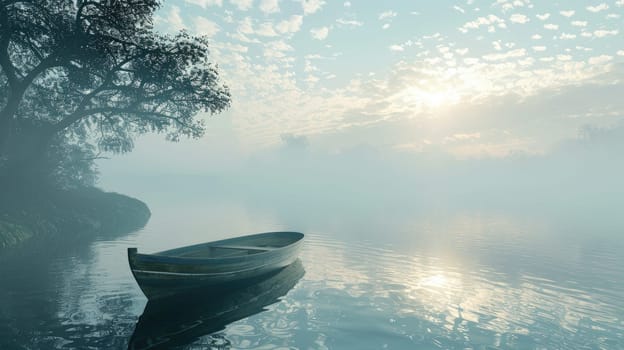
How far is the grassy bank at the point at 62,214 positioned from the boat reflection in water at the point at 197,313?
2018 cm

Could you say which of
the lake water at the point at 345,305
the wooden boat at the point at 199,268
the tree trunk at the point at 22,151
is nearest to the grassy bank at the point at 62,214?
the tree trunk at the point at 22,151

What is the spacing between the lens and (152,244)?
1259 inches

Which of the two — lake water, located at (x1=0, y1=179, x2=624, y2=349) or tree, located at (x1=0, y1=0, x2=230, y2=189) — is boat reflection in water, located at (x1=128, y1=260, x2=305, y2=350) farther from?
tree, located at (x1=0, y1=0, x2=230, y2=189)

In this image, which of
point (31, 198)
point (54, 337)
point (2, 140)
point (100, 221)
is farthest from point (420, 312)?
point (100, 221)

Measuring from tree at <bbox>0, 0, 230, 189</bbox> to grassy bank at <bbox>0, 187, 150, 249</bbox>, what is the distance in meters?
2.24

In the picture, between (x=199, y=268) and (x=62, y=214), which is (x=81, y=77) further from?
(x=199, y=268)

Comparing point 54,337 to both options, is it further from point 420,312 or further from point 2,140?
point 2,140

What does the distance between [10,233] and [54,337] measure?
2234 cm

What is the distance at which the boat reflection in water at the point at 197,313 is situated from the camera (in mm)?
11172

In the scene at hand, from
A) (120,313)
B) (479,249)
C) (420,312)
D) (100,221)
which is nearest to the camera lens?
(120,313)

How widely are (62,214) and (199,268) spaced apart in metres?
30.0

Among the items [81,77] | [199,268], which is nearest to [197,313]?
[199,268]

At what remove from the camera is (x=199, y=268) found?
47.1 ft

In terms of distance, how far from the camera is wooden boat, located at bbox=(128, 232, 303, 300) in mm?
12883
